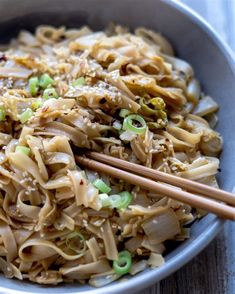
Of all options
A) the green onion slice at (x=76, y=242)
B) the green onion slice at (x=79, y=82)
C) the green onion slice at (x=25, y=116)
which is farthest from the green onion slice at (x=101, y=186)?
the green onion slice at (x=79, y=82)

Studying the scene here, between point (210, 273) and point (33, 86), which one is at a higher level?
point (33, 86)

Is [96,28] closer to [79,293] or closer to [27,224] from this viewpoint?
[27,224]

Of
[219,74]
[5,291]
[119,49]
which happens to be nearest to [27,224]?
[5,291]

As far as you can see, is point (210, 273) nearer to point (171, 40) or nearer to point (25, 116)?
point (25, 116)

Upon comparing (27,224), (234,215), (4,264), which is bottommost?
(4,264)

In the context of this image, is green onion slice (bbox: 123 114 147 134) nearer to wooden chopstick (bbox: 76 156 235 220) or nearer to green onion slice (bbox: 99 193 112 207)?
wooden chopstick (bbox: 76 156 235 220)

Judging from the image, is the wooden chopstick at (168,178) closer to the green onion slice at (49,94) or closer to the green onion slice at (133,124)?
the green onion slice at (133,124)

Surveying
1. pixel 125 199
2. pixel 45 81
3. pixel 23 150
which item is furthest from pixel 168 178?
pixel 45 81

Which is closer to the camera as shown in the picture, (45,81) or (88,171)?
(88,171)
